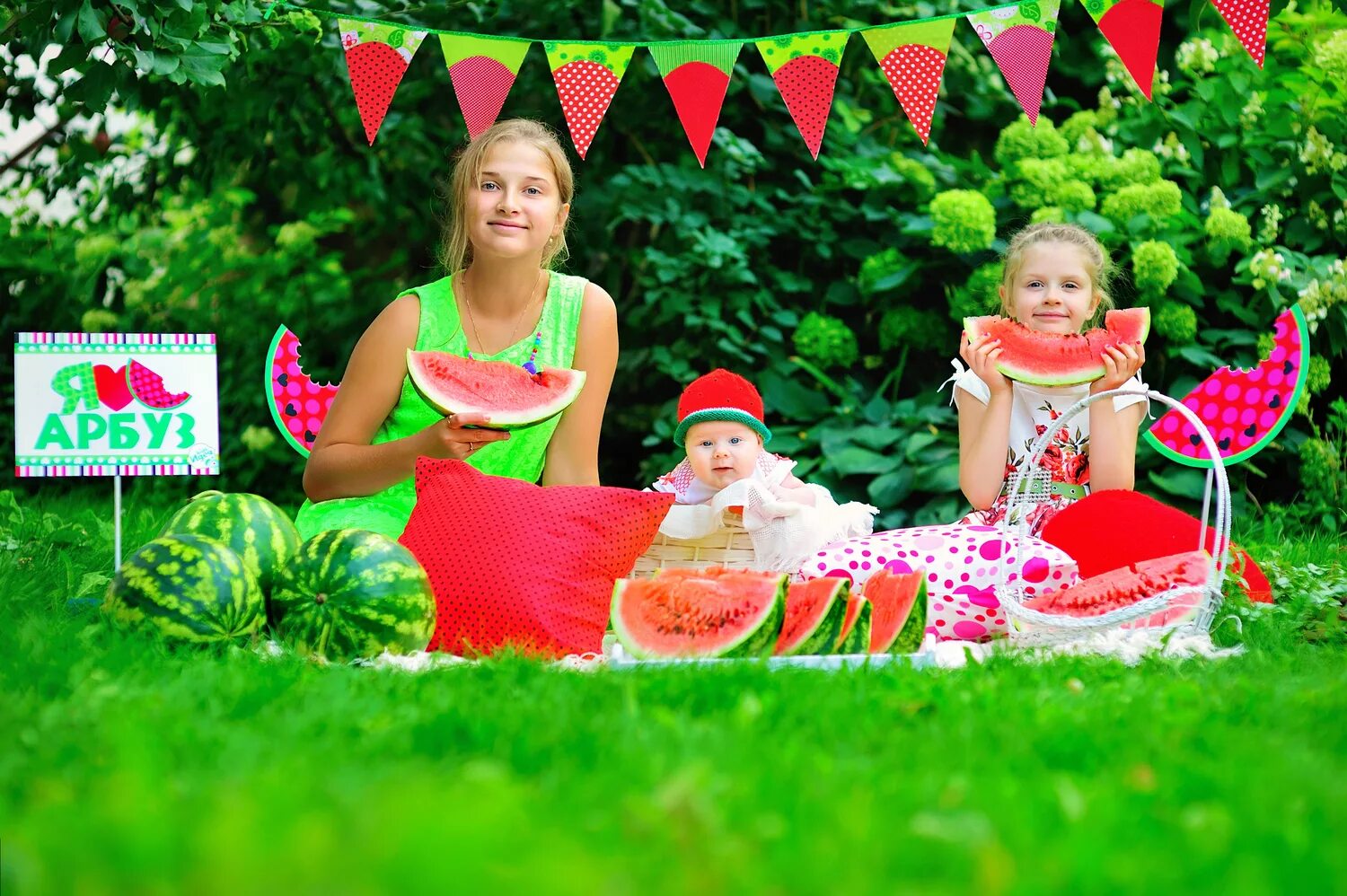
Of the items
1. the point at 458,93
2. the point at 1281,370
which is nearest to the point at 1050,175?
the point at 1281,370

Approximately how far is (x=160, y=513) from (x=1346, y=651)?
5.16 m

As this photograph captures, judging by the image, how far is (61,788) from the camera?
1.63 metres

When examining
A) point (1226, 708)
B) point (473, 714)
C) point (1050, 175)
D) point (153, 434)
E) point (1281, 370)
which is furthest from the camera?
point (1050, 175)

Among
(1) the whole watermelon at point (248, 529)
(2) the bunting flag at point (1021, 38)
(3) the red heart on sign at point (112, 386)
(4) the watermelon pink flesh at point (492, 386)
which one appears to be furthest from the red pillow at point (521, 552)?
(2) the bunting flag at point (1021, 38)

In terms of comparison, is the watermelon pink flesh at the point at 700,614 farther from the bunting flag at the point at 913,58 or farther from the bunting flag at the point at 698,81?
the bunting flag at the point at 913,58

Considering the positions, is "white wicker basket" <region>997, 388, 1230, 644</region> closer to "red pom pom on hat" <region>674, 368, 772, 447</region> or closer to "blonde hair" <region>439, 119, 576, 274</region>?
"red pom pom on hat" <region>674, 368, 772, 447</region>

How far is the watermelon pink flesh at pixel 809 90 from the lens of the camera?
5.02 metres

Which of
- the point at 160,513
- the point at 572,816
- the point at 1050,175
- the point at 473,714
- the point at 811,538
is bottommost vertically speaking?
the point at 160,513

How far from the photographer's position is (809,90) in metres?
5.05

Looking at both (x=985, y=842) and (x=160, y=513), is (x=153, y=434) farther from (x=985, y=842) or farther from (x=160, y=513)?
(x=985, y=842)

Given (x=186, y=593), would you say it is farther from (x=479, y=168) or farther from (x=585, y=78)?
(x=585, y=78)

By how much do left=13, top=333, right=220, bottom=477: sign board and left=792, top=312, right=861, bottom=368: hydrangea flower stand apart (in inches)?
124

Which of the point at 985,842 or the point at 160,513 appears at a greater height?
the point at 985,842

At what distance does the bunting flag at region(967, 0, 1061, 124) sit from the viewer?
15.8 feet
